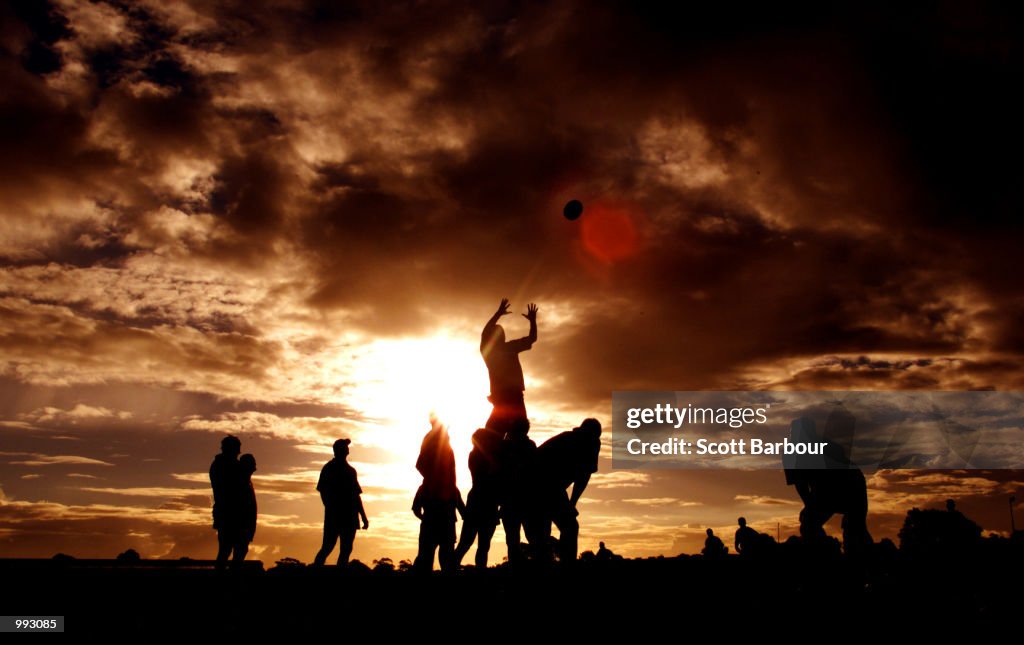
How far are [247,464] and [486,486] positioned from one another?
3.94 metres

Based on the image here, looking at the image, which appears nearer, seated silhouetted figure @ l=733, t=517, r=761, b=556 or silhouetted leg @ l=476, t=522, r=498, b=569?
silhouetted leg @ l=476, t=522, r=498, b=569

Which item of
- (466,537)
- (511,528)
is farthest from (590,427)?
(466,537)

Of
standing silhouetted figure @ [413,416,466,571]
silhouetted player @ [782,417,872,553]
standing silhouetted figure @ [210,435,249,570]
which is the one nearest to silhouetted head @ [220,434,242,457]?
standing silhouetted figure @ [210,435,249,570]

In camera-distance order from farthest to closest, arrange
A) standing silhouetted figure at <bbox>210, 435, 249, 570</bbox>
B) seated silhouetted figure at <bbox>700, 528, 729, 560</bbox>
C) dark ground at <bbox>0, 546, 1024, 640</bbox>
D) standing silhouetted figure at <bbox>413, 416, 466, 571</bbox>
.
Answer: seated silhouetted figure at <bbox>700, 528, 729, 560</bbox>, standing silhouetted figure at <bbox>210, 435, 249, 570</bbox>, standing silhouetted figure at <bbox>413, 416, 466, 571</bbox>, dark ground at <bbox>0, 546, 1024, 640</bbox>

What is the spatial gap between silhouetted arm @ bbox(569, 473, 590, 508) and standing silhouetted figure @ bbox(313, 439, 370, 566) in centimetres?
443

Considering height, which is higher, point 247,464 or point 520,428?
point 520,428

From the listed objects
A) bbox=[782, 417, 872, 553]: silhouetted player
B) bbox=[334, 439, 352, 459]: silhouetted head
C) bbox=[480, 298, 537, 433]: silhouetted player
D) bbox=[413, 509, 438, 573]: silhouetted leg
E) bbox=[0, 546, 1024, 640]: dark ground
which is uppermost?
bbox=[480, 298, 537, 433]: silhouetted player

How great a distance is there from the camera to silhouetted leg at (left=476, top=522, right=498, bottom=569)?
10750mm

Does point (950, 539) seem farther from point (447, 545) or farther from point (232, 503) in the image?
point (232, 503)

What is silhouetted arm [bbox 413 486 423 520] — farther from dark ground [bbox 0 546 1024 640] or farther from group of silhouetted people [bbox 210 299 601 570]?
dark ground [bbox 0 546 1024 640]

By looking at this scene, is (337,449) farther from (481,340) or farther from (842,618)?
(842,618)

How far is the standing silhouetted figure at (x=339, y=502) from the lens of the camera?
1233cm

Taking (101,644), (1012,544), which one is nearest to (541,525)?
(101,644)

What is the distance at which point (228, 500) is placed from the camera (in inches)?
444
